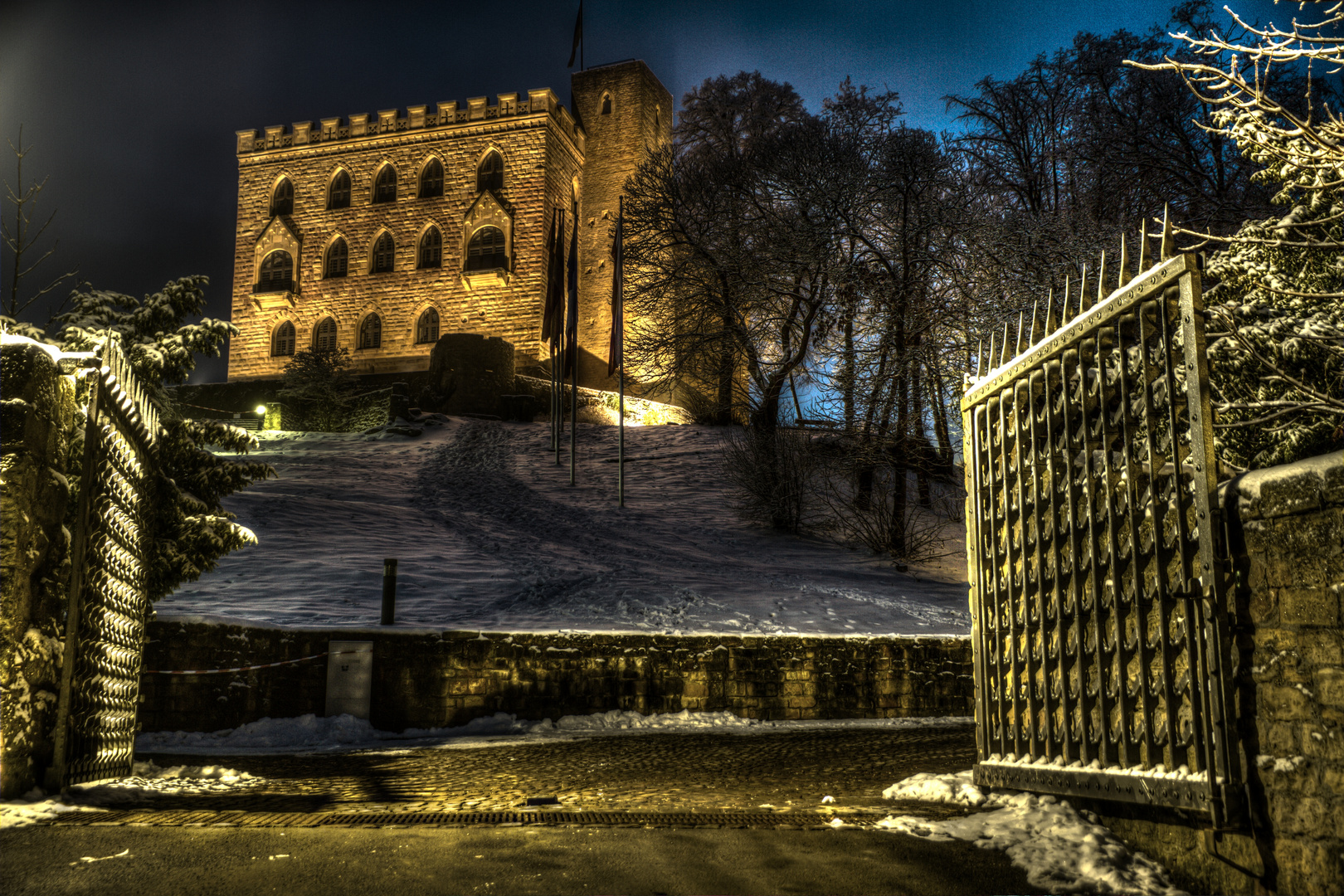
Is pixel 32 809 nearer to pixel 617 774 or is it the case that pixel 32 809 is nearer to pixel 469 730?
pixel 617 774

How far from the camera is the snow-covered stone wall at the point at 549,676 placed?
9680 mm

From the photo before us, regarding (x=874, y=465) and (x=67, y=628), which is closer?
(x=67, y=628)

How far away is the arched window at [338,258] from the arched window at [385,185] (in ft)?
8.16

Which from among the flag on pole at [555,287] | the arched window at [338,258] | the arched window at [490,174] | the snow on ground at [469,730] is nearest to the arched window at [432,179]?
the arched window at [490,174]

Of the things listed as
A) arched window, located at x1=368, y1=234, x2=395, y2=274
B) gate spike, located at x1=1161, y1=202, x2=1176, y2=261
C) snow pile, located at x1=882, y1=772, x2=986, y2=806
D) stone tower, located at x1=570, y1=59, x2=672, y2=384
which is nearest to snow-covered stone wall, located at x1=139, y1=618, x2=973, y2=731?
snow pile, located at x1=882, y1=772, x2=986, y2=806

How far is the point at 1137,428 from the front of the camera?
4.04 m

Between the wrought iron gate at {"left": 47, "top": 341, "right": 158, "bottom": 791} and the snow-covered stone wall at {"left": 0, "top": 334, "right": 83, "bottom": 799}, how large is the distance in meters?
0.08

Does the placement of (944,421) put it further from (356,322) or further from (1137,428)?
(356,322)

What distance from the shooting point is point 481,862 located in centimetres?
396

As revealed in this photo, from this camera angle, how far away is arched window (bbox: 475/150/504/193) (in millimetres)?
41562

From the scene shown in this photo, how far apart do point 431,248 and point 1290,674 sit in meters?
42.2

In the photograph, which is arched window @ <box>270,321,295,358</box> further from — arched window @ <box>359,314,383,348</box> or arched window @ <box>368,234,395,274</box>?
arched window @ <box>368,234,395,274</box>

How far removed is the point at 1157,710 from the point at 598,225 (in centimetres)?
4137

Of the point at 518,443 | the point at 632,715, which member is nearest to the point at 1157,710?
the point at 632,715
